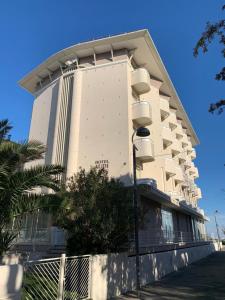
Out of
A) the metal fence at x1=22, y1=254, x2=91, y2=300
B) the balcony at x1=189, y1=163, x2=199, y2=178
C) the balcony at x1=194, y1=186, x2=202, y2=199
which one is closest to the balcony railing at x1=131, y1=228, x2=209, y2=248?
the metal fence at x1=22, y1=254, x2=91, y2=300

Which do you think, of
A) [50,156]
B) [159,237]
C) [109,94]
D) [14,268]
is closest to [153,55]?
[109,94]

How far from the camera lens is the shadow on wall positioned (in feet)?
19.9

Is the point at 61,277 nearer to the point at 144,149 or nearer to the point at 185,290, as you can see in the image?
the point at 185,290

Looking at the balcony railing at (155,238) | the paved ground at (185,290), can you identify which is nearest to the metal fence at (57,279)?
the paved ground at (185,290)

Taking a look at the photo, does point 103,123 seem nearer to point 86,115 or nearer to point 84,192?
point 86,115

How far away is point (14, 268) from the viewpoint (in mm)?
6324

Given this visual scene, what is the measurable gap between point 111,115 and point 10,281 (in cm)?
1945

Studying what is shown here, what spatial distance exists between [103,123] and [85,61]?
7.95m

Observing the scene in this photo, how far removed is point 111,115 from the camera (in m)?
24.6

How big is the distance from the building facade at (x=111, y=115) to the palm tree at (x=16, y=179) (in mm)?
9872

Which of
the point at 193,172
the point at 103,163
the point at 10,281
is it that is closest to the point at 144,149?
the point at 103,163

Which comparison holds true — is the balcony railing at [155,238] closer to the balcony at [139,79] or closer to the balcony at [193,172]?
the balcony at [139,79]

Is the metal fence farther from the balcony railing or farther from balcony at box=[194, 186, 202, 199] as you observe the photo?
balcony at box=[194, 186, 202, 199]

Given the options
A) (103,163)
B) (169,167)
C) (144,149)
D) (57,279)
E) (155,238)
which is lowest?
(57,279)
